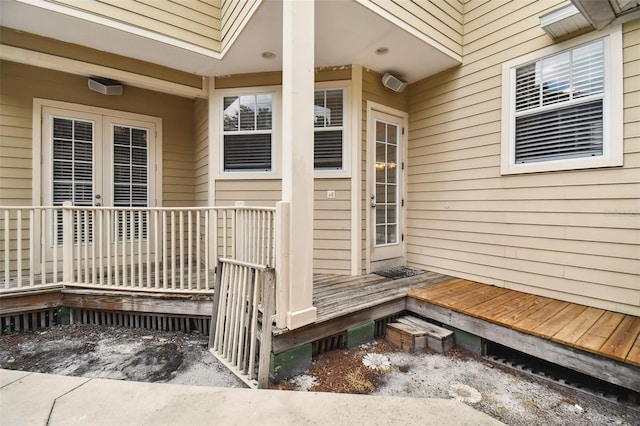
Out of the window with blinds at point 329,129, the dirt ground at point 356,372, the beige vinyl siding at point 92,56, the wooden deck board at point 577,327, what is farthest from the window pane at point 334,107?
the wooden deck board at point 577,327

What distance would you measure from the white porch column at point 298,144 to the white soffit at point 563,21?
7.86ft

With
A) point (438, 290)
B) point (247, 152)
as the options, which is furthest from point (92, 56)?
point (438, 290)

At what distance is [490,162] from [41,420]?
4444 mm

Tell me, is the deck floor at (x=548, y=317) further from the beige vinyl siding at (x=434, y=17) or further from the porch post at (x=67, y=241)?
the porch post at (x=67, y=241)

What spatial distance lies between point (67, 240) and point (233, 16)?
3227mm

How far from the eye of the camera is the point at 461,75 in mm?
3750

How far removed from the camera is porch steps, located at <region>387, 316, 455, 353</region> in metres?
2.63

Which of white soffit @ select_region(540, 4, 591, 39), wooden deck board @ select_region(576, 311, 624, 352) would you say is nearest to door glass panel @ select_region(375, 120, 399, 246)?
white soffit @ select_region(540, 4, 591, 39)

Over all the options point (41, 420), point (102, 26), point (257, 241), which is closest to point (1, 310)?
point (41, 420)

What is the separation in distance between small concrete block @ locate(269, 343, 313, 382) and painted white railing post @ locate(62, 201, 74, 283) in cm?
273

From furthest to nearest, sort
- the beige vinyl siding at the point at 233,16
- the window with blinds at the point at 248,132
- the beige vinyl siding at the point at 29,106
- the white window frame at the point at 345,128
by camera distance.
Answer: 1. the window with blinds at the point at 248,132
2. the white window frame at the point at 345,128
3. the beige vinyl siding at the point at 29,106
4. the beige vinyl siding at the point at 233,16

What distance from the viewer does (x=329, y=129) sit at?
12.8ft

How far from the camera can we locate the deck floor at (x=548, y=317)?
6.66 ft

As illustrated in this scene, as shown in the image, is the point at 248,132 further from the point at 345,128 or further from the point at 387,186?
the point at 387,186
